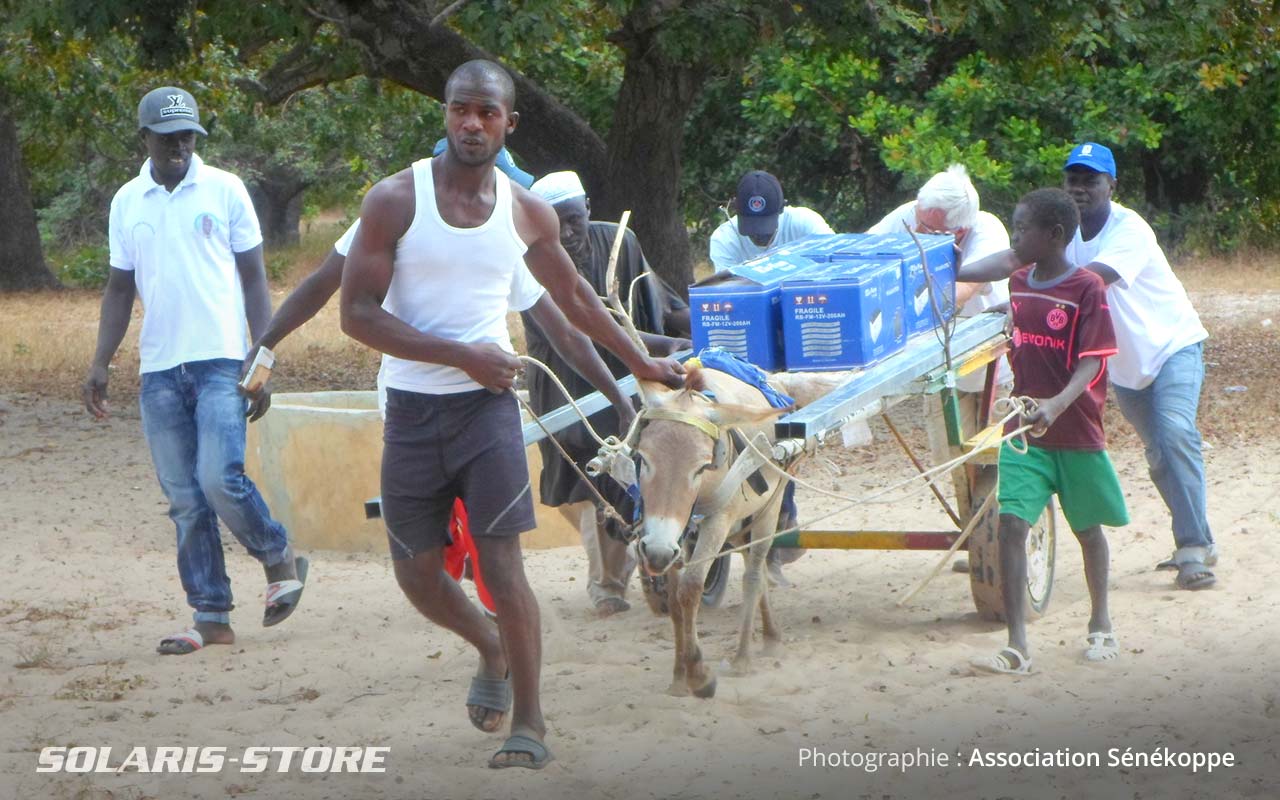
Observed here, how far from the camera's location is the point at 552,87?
62.3 ft

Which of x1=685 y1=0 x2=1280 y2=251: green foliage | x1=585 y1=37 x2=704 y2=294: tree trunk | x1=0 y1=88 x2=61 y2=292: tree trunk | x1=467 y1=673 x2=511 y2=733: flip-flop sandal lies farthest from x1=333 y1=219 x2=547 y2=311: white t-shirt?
x1=0 y1=88 x2=61 y2=292: tree trunk

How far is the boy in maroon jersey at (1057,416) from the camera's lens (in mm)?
5316

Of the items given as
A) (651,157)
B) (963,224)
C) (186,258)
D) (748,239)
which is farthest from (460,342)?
(651,157)

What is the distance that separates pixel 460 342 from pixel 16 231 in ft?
66.7

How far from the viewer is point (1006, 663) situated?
5289mm

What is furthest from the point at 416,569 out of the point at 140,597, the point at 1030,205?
the point at 140,597

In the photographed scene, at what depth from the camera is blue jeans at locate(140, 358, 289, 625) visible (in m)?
5.66

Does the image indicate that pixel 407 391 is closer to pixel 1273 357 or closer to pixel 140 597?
pixel 140 597

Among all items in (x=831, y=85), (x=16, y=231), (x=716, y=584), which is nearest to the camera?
(x=716, y=584)

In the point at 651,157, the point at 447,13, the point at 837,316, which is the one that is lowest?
the point at 837,316

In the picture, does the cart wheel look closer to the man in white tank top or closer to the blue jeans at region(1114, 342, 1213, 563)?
the blue jeans at region(1114, 342, 1213, 563)

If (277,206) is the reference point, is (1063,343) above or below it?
below

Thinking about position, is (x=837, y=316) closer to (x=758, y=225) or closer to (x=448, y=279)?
(x=448, y=279)

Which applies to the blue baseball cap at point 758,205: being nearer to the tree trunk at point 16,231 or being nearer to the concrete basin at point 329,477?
the concrete basin at point 329,477
